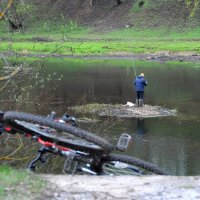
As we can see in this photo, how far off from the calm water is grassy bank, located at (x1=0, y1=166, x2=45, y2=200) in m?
5.45

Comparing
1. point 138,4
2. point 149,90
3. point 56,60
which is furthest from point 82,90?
point 138,4

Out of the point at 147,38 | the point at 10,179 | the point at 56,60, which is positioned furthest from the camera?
the point at 147,38

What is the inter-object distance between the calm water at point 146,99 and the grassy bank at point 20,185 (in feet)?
17.9

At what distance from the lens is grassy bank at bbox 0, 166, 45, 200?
18.0ft

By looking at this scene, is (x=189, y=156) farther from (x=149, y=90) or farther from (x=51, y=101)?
(x=149, y=90)

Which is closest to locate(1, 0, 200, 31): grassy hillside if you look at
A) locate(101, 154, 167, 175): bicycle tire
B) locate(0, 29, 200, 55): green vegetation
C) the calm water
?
locate(0, 29, 200, 55): green vegetation

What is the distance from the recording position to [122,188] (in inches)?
238

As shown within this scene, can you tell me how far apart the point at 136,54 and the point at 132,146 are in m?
41.4

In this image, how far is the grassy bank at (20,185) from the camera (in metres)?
5.49

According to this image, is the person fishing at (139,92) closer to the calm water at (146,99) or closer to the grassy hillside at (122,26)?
the calm water at (146,99)

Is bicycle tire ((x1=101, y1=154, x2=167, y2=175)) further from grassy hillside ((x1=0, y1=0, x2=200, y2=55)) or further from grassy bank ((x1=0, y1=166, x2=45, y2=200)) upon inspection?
grassy hillside ((x1=0, y1=0, x2=200, y2=55))

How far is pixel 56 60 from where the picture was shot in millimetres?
58844

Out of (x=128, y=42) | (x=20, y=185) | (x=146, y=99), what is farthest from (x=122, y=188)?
(x=128, y=42)

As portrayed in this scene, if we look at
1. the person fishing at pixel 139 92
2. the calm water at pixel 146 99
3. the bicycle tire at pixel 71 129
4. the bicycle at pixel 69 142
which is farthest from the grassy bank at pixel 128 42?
the bicycle tire at pixel 71 129
